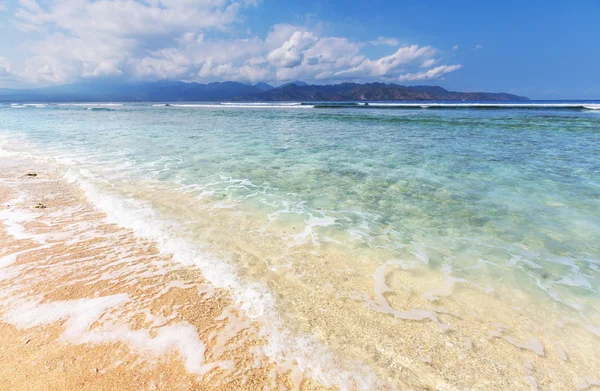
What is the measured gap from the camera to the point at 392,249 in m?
5.23

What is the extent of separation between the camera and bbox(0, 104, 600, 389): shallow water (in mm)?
3195

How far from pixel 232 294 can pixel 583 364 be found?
410 cm

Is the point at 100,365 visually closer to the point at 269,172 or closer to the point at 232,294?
the point at 232,294

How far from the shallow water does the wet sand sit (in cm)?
33

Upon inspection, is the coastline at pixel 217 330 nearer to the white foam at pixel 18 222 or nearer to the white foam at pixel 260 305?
the white foam at pixel 260 305

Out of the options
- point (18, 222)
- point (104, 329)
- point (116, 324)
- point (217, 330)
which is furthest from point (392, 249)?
point (18, 222)

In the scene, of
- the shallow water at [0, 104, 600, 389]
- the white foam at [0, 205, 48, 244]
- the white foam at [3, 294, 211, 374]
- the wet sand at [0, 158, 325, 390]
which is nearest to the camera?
the wet sand at [0, 158, 325, 390]

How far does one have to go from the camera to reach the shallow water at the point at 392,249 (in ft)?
10.5

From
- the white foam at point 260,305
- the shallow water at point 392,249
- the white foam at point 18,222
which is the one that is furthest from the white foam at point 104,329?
the white foam at point 18,222

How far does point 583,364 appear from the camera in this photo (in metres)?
3.01

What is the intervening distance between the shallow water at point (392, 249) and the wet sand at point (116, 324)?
33 cm

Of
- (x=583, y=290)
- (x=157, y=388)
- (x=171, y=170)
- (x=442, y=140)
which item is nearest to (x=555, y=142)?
(x=442, y=140)

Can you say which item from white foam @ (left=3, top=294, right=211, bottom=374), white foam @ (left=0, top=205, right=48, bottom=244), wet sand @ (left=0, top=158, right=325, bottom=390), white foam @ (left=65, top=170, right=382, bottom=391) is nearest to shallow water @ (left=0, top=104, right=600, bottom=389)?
white foam @ (left=65, top=170, right=382, bottom=391)

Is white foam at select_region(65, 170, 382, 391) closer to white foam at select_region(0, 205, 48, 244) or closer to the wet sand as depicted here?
the wet sand
